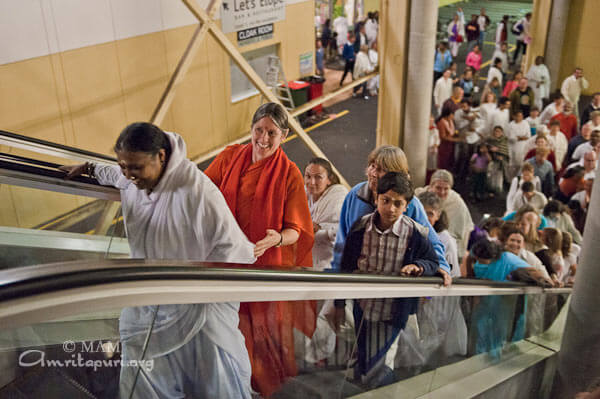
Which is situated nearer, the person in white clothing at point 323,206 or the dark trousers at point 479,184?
the person in white clothing at point 323,206

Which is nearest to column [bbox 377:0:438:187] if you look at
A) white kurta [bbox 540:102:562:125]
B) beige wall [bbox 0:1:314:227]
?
white kurta [bbox 540:102:562:125]

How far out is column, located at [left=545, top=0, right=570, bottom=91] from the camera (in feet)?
51.2

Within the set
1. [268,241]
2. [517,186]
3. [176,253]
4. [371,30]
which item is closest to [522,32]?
[371,30]

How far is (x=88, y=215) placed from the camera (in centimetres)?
339

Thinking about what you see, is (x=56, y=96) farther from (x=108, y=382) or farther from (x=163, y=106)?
(x=108, y=382)

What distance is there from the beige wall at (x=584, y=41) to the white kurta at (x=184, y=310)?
52.6 feet

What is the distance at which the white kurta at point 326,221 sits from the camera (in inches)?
167

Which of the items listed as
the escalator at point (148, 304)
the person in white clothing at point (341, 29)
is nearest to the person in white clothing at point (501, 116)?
the escalator at point (148, 304)

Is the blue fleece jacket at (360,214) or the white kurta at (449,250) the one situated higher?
the blue fleece jacket at (360,214)

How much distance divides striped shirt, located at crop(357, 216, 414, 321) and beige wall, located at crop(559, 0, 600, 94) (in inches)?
592

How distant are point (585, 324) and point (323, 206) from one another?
2573 mm

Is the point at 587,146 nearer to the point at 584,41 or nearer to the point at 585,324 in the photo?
the point at 585,324

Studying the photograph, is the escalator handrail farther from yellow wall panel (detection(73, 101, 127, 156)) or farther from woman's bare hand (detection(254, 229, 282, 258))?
yellow wall panel (detection(73, 101, 127, 156))

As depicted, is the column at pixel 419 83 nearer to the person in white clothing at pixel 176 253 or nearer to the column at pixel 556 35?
the person in white clothing at pixel 176 253
